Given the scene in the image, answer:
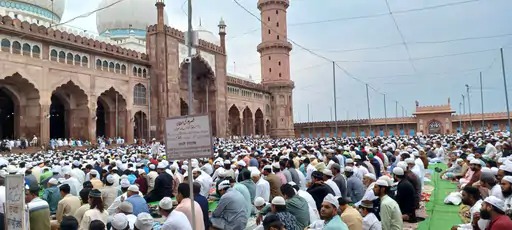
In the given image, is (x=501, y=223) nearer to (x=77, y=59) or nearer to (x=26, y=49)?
(x=26, y=49)

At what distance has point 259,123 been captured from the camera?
4450cm

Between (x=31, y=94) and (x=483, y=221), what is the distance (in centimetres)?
2197

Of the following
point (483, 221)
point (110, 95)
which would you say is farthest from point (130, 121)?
point (483, 221)

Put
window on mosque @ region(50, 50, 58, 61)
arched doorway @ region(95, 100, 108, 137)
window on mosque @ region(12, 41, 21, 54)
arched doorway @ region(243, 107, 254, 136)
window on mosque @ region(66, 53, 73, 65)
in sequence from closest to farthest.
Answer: window on mosque @ region(12, 41, 21, 54) → window on mosque @ region(50, 50, 58, 61) → window on mosque @ region(66, 53, 73, 65) → arched doorway @ region(95, 100, 108, 137) → arched doorway @ region(243, 107, 254, 136)

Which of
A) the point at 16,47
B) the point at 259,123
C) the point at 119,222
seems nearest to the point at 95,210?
the point at 119,222

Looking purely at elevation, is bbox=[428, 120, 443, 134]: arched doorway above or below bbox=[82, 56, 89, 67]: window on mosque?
below

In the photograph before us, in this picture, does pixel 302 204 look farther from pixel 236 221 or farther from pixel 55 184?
pixel 55 184

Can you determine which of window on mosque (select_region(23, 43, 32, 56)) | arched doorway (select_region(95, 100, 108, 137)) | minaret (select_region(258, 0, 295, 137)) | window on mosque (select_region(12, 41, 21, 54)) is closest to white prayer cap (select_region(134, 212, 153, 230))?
window on mosque (select_region(12, 41, 21, 54))

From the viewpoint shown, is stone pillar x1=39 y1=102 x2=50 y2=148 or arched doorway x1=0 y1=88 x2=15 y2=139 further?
arched doorway x1=0 y1=88 x2=15 y2=139

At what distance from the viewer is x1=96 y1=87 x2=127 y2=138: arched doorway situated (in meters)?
25.9

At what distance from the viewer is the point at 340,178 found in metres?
7.05

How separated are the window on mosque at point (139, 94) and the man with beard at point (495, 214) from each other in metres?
24.9

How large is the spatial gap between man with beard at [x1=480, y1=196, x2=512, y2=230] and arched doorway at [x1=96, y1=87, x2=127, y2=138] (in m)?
24.5

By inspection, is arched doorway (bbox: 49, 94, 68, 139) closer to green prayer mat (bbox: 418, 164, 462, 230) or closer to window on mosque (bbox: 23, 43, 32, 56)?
window on mosque (bbox: 23, 43, 32, 56)
